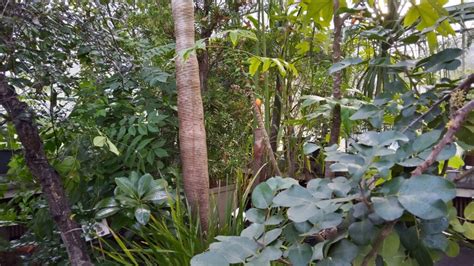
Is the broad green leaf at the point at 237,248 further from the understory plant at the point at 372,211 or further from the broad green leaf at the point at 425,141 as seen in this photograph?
the broad green leaf at the point at 425,141

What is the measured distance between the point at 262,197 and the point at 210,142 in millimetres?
1581

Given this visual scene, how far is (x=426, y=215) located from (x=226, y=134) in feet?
6.27

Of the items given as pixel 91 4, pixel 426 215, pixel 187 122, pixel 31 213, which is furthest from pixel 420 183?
pixel 31 213

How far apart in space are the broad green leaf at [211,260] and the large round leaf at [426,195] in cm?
21

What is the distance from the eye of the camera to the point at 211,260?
486 mm

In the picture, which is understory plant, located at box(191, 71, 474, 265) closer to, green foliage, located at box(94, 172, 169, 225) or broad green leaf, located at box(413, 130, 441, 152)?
broad green leaf, located at box(413, 130, 441, 152)

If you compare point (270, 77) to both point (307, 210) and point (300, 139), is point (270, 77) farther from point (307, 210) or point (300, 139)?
point (307, 210)

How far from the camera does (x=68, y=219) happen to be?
3.67 feet

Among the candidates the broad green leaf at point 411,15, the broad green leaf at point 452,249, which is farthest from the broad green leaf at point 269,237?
the broad green leaf at point 411,15

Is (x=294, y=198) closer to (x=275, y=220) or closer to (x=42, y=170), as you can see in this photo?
(x=275, y=220)

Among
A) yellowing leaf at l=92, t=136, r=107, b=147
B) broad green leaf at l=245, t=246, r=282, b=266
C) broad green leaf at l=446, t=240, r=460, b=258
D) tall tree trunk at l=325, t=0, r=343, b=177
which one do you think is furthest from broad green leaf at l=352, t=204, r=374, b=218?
yellowing leaf at l=92, t=136, r=107, b=147

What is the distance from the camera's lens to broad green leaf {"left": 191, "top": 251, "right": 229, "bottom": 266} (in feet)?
1.58

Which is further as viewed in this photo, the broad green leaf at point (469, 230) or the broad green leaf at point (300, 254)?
the broad green leaf at point (469, 230)

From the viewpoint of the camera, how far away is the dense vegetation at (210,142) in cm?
49
